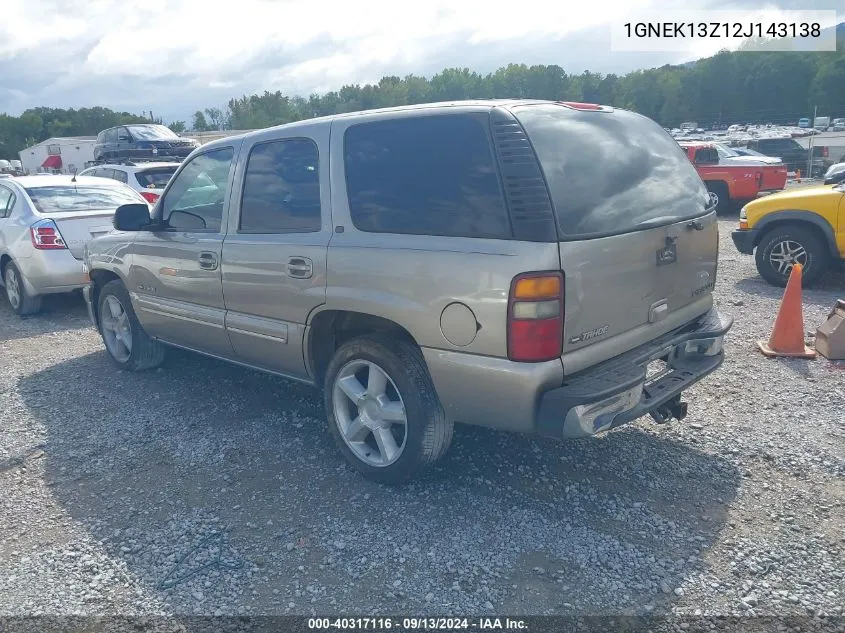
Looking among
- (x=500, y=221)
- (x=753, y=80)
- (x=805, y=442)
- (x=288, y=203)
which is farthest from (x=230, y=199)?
(x=753, y=80)

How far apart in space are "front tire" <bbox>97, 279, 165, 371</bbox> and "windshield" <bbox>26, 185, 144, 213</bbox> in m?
2.77

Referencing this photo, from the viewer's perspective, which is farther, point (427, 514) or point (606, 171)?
point (427, 514)

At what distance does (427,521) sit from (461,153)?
72.0 inches

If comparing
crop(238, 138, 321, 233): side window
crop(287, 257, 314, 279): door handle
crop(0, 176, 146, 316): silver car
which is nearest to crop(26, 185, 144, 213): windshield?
crop(0, 176, 146, 316): silver car

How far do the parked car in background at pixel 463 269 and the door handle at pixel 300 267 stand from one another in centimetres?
1

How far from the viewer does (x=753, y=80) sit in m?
68.9

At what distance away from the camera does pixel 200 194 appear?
4.79 metres

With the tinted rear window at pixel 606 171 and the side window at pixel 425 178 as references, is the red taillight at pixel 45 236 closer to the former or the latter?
the side window at pixel 425 178

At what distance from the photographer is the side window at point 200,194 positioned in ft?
14.9

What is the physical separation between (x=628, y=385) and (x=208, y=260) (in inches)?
111

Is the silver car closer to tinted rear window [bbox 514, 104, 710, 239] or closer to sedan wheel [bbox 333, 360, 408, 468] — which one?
sedan wheel [bbox 333, 360, 408, 468]

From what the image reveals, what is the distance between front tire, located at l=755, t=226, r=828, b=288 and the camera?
25.8ft

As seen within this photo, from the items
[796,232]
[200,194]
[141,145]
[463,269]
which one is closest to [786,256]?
[796,232]

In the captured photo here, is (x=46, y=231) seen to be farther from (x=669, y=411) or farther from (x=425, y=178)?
(x=669, y=411)
